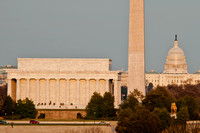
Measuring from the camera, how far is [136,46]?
4412 inches

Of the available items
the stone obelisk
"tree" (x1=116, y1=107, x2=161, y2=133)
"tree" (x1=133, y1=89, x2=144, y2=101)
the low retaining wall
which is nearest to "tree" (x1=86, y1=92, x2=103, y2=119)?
"tree" (x1=133, y1=89, x2=144, y2=101)

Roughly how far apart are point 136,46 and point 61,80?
3250 cm

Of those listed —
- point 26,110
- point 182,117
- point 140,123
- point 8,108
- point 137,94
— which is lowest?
point 140,123

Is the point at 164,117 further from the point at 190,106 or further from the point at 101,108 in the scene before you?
the point at 101,108

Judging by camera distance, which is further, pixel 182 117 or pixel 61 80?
pixel 61 80

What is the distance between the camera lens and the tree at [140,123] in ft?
258

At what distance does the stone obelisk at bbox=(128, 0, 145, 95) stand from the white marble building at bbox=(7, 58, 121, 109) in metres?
24.9

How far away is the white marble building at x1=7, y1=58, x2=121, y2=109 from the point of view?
138 m

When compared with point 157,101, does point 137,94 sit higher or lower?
higher

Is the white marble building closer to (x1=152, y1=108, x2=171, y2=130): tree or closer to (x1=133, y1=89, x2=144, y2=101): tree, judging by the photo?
(x1=133, y1=89, x2=144, y2=101): tree

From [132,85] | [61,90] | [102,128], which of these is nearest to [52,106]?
[61,90]

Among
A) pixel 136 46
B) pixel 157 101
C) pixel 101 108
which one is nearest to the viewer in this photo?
pixel 157 101

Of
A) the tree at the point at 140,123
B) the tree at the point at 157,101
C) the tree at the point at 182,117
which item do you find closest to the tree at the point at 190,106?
the tree at the point at 157,101

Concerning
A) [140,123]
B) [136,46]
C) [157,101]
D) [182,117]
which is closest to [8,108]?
[157,101]
